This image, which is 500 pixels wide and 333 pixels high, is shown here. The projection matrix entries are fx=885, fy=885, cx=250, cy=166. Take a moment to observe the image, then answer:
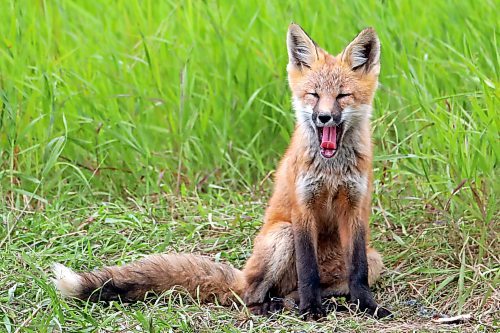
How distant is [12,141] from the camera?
19.4ft

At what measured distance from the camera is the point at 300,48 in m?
4.79

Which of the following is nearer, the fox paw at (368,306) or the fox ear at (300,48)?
the fox paw at (368,306)

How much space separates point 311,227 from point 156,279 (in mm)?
857

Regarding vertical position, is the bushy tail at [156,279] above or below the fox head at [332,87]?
below

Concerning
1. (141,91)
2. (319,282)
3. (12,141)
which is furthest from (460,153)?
(12,141)

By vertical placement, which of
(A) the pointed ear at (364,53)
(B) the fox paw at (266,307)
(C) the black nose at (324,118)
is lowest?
(B) the fox paw at (266,307)

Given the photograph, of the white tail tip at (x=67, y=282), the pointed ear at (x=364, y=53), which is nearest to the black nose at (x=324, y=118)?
the pointed ear at (x=364, y=53)

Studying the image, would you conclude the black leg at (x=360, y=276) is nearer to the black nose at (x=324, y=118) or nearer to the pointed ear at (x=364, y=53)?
the black nose at (x=324, y=118)

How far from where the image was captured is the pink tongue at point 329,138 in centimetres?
452

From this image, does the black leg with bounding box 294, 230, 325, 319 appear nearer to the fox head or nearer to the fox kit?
the fox kit

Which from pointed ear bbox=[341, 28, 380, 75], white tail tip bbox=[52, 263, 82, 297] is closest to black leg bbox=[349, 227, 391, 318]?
pointed ear bbox=[341, 28, 380, 75]

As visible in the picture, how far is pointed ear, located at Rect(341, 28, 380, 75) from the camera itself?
4.67 meters

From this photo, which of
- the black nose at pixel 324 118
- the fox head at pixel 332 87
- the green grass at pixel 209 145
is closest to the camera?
the black nose at pixel 324 118

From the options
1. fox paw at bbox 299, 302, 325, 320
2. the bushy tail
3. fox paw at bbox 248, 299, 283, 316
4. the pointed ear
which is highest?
the pointed ear
